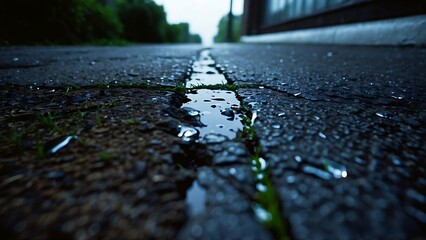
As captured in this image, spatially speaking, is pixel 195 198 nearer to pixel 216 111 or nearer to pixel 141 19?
pixel 216 111

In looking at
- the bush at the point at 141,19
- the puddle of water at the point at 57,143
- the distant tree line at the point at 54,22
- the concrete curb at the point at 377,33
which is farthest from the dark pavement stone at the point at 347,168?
the bush at the point at 141,19

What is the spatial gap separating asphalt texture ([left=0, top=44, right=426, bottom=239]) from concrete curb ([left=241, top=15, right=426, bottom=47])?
2.31 m

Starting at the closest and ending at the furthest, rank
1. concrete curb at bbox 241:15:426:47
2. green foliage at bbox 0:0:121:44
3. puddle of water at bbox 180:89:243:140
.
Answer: puddle of water at bbox 180:89:243:140 < concrete curb at bbox 241:15:426:47 < green foliage at bbox 0:0:121:44

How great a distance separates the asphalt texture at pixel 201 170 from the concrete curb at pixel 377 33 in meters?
2.31

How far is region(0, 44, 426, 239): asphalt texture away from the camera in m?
0.35

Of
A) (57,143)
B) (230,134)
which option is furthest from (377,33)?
(57,143)

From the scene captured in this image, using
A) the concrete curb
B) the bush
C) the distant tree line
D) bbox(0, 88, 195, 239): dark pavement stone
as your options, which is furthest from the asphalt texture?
the bush

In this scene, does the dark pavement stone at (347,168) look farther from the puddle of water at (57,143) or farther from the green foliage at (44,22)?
the green foliage at (44,22)

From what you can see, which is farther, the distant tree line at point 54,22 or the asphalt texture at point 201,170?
the distant tree line at point 54,22

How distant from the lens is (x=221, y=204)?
39cm

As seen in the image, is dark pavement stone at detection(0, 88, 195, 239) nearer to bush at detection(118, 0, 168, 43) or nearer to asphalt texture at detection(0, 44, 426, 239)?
asphalt texture at detection(0, 44, 426, 239)

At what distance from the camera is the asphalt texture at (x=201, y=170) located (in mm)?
352

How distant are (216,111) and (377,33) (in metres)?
3.26

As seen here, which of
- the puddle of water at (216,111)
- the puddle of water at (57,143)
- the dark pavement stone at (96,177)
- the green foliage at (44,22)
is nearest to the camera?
the dark pavement stone at (96,177)
